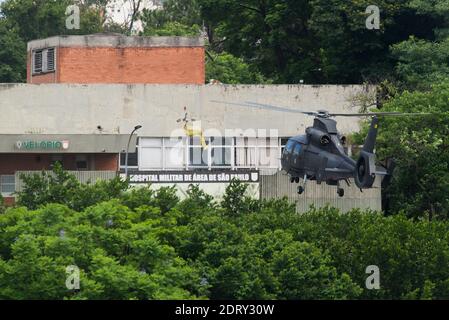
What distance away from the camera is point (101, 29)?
180250 millimetres

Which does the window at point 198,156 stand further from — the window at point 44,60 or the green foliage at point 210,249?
the green foliage at point 210,249

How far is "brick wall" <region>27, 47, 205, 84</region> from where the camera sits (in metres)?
116

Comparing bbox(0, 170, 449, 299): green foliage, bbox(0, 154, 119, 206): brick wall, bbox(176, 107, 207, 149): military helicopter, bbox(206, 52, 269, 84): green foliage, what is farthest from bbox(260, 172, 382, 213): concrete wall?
bbox(206, 52, 269, 84): green foliage

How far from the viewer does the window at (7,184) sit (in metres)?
108

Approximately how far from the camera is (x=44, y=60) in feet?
390

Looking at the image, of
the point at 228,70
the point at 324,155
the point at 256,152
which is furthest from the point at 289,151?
the point at 228,70

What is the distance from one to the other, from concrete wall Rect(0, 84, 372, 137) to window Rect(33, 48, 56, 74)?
5.12 metres

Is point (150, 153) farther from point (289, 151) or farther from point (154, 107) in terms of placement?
point (289, 151)

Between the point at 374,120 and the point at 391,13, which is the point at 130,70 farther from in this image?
the point at 374,120

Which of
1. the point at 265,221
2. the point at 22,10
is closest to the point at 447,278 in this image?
the point at 265,221

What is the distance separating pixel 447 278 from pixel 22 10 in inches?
3507

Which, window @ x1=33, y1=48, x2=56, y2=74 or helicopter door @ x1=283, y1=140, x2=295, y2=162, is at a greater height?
window @ x1=33, y1=48, x2=56, y2=74

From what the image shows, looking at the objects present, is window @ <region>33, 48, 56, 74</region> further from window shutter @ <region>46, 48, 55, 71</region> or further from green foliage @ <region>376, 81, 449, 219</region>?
green foliage @ <region>376, 81, 449, 219</region>

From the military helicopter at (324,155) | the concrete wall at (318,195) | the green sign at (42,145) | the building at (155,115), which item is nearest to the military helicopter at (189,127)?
the building at (155,115)
